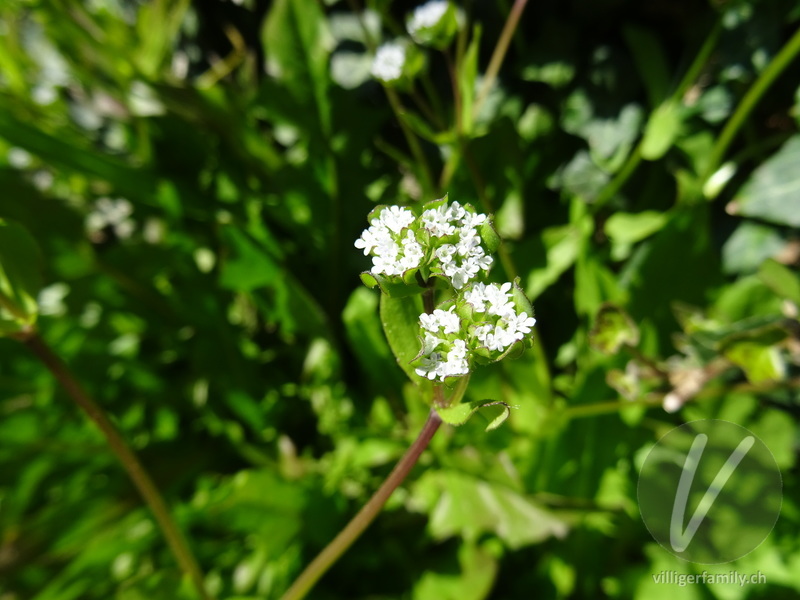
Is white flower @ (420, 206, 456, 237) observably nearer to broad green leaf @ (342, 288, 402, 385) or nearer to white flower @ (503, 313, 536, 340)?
white flower @ (503, 313, 536, 340)

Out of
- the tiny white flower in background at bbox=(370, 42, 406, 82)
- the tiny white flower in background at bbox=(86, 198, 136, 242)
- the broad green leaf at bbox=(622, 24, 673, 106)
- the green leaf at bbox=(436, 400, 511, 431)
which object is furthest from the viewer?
the tiny white flower in background at bbox=(86, 198, 136, 242)

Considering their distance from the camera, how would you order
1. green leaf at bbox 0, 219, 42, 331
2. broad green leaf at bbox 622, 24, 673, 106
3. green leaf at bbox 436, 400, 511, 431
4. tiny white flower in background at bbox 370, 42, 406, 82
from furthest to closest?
1. broad green leaf at bbox 622, 24, 673, 106
2. tiny white flower in background at bbox 370, 42, 406, 82
3. green leaf at bbox 0, 219, 42, 331
4. green leaf at bbox 436, 400, 511, 431

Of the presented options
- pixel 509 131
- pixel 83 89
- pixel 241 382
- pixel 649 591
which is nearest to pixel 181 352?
pixel 241 382

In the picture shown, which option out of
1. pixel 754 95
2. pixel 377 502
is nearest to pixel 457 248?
pixel 377 502

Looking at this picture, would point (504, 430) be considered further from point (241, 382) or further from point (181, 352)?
point (181, 352)
